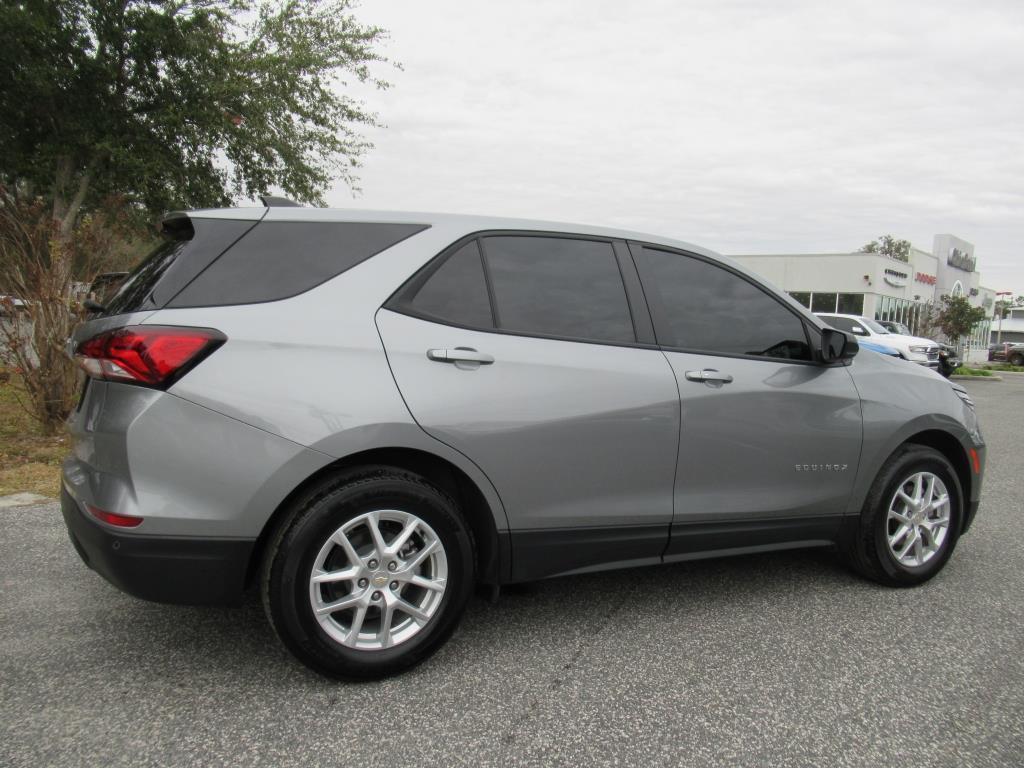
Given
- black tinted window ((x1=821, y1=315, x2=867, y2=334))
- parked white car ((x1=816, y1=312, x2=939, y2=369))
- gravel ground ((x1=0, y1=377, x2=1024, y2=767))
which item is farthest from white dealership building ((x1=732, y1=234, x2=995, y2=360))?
gravel ground ((x1=0, y1=377, x2=1024, y2=767))

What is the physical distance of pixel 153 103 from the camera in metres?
14.4

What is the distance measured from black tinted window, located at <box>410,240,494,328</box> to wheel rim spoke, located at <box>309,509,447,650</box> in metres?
0.73

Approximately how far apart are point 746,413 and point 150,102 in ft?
47.4

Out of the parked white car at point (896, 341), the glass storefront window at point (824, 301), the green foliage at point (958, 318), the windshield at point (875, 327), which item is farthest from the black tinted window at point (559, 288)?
the glass storefront window at point (824, 301)

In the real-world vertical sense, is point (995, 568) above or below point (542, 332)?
below

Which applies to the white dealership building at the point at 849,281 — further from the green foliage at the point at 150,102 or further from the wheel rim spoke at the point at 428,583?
the wheel rim spoke at the point at 428,583

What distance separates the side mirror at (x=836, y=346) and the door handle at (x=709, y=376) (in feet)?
1.90

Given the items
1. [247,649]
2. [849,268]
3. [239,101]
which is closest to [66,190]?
[239,101]

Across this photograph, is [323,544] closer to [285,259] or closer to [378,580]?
[378,580]

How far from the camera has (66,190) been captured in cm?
1540

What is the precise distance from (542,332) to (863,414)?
169 cm

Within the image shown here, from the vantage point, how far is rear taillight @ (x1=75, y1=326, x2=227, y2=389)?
246cm

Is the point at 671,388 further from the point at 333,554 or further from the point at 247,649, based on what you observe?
the point at 247,649

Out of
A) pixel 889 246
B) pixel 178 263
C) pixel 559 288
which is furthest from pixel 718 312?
pixel 889 246
